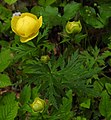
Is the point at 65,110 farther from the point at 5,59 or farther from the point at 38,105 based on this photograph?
the point at 5,59

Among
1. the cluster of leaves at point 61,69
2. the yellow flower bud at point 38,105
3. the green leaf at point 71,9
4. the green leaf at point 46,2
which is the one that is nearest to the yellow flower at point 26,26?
the cluster of leaves at point 61,69

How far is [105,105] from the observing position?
158 cm

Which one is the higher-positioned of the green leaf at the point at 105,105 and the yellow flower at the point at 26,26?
the yellow flower at the point at 26,26

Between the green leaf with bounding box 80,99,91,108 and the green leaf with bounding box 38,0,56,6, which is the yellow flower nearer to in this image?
the green leaf with bounding box 80,99,91,108

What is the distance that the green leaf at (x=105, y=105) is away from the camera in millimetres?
1571

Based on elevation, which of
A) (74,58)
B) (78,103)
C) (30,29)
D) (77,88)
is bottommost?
(78,103)

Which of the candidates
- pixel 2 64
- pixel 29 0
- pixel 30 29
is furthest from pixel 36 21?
pixel 29 0

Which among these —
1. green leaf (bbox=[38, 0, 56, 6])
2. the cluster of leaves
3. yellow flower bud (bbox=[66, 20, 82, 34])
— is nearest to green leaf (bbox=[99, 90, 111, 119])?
the cluster of leaves

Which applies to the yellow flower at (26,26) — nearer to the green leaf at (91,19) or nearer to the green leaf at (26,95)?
the green leaf at (26,95)

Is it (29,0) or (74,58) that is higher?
(29,0)

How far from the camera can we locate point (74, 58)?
A: 1.48m

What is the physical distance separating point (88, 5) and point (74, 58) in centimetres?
67

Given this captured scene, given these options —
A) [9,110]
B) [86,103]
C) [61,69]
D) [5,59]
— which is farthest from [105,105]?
[5,59]

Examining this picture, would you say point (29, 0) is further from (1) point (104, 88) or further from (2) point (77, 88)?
(2) point (77, 88)
